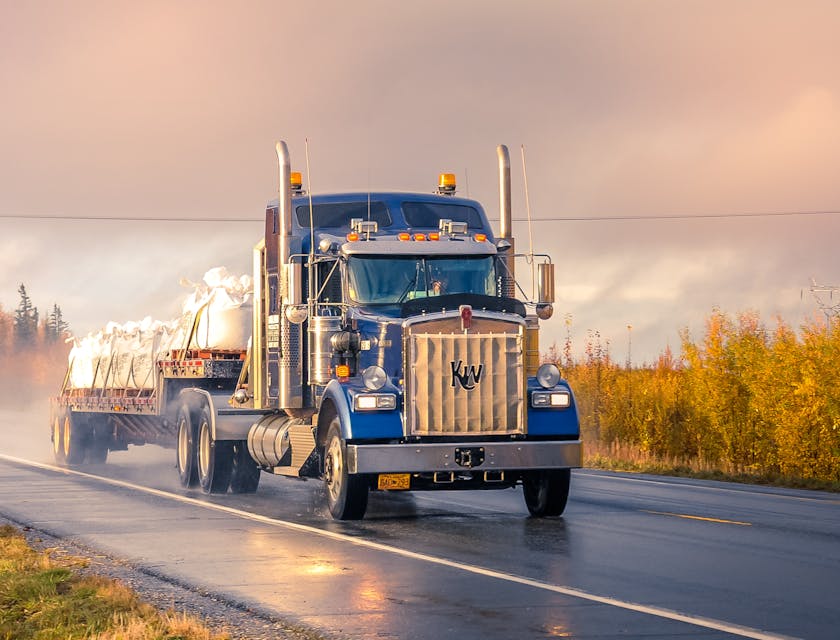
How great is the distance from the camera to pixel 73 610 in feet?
32.6

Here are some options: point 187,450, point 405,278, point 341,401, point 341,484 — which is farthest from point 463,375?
point 187,450

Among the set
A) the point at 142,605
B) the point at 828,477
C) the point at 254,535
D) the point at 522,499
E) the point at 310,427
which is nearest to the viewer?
the point at 142,605

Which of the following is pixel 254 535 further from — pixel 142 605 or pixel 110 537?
pixel 142 605

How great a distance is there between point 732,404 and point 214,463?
36.2 ft

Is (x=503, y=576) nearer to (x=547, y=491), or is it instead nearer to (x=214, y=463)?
(x=547, y=491)

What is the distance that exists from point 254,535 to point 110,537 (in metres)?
1.50

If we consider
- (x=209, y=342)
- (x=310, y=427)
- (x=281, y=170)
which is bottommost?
(x=310, y=427)

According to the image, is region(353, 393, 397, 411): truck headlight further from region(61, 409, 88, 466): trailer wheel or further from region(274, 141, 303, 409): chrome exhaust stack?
region(61, 409, 88, 466): trailer wheel

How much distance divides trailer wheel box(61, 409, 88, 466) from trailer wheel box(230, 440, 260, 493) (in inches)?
379

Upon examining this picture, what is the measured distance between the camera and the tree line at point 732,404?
81.0 ft

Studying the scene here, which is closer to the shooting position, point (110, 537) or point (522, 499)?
point (110, 537)

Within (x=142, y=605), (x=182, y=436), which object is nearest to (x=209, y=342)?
(x=182, y=436)

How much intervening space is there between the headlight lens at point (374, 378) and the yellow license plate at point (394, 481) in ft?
3.16

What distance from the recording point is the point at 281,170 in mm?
17938
